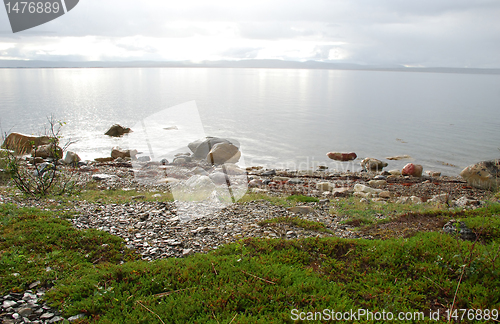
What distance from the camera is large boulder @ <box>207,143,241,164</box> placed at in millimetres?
27156

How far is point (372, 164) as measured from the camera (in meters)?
29.1

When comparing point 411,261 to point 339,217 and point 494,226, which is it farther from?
point 339,217

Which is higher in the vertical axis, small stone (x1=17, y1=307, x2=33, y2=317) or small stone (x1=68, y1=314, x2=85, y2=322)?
small stone (x1=17, y1=307, x2=33, y2=317)

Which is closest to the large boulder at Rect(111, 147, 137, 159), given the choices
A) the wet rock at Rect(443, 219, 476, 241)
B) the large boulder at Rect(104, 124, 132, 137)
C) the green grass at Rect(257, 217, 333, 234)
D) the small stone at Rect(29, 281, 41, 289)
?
the large boulder at Rect(104, 124, 132, 137)

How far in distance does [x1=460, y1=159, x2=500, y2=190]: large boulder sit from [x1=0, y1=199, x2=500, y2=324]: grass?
17.3 m

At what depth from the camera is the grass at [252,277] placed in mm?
5129

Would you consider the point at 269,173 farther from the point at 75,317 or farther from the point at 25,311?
the point at 25,311

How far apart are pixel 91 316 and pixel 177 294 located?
1.38 meters

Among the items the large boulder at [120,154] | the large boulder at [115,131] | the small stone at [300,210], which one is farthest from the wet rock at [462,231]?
the large boulder at [115,131]

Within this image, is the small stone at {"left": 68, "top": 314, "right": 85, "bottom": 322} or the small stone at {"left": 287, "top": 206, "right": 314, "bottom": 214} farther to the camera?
the small stone at {"left": 287, "top": 206, "right": 314, "bottom": 214}

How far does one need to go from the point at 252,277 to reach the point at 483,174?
76.4 ft

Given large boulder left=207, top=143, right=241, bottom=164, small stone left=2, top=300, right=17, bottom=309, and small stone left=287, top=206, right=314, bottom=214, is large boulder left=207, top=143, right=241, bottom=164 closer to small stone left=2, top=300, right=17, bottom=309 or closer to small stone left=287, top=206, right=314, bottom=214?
small stone left=287, top=206, right=314, bottom=214

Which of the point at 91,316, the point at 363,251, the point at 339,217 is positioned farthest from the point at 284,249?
the point at 339,217

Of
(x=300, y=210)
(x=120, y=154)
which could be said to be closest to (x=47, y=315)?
(x=300, y=210)
